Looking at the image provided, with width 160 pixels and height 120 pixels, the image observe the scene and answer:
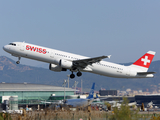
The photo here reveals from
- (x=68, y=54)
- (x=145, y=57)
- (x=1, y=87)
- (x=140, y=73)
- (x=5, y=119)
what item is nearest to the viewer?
(x=5, y=119)

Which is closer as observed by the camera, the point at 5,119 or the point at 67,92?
the point at 5,119

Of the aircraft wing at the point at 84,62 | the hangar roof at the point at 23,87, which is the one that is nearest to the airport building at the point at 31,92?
the hangar roof at the point at 23,87

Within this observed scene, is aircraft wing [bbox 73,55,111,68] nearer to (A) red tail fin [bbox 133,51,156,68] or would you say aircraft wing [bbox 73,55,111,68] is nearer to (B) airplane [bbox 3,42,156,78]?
(B) airplane [bbox 3,42,156,78]

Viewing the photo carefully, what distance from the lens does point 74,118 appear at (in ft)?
109

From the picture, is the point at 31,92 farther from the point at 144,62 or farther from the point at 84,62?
the point at 84,62

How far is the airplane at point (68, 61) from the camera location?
44.2 m

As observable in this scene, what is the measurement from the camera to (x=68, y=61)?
4625 cm

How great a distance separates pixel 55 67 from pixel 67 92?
6557 cm

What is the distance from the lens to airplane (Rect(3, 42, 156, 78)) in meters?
44.2

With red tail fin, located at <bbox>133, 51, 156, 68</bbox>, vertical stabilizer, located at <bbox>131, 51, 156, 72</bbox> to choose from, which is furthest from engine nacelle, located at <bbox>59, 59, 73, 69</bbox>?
red tail fin, located at <bbox>133, 51, 156, 68</bbox>

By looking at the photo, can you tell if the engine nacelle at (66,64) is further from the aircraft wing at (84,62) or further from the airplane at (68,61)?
the aircraft wing at (84,62)

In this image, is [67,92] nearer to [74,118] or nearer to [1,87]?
[1,87]

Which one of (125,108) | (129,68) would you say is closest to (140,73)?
(129,68)

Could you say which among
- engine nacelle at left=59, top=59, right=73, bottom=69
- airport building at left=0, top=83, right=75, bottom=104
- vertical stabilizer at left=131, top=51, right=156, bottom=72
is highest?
vertical stabilizer at left=131, top=51, right=156, bottom=72
